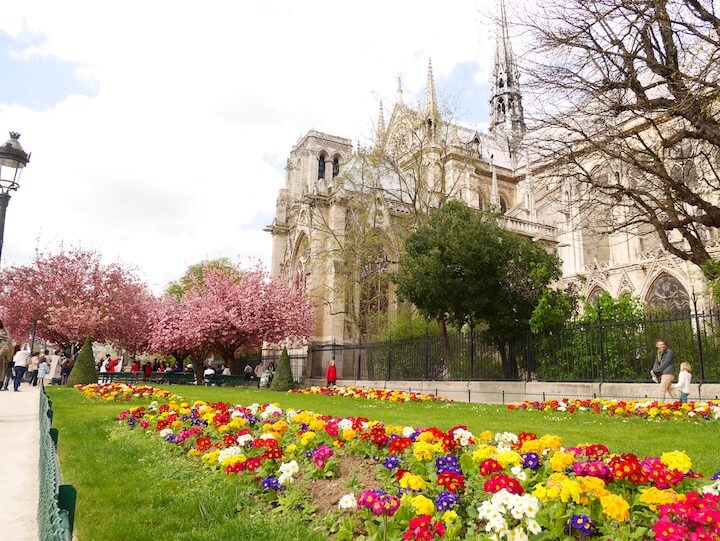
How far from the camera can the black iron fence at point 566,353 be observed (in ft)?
41.2

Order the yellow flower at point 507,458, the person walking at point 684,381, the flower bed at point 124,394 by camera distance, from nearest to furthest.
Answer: the yellow flower at point 507,458 → the person walking at point 684,381 → the flower bed at point 124,394

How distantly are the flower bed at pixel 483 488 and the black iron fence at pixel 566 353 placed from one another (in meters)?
9.35

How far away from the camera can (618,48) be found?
10461 mm

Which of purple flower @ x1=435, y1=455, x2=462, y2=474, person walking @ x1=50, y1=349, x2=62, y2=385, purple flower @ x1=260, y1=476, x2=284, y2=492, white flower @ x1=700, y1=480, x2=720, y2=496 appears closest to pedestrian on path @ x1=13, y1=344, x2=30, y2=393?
person walking @ x1=50, y1=349, x2=62, y2=385

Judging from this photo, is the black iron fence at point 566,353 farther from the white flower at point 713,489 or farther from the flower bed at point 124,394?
the white flower at point 713,489

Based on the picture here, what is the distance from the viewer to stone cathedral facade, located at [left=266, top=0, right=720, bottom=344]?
80.1 ft

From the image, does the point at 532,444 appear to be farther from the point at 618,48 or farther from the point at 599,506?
the point at 618,48

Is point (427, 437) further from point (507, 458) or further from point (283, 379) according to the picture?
point (283, 379)

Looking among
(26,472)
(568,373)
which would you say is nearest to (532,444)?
(26,472)

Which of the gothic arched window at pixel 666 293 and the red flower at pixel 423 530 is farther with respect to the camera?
the gothic arched window at pixel 666 293

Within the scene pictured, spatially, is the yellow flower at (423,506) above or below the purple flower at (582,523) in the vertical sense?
above

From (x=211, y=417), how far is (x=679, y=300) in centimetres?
2336

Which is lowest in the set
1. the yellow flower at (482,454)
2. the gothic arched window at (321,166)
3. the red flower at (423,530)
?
the red flower at (423,530)

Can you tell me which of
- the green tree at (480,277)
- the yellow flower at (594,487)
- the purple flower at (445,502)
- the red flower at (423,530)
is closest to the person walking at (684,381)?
the green tree at (480,277)
